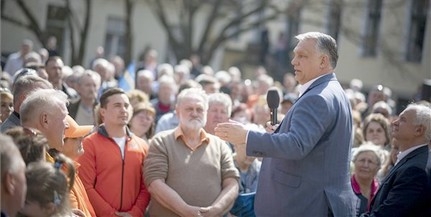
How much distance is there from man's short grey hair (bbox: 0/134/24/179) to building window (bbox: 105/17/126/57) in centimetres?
2889

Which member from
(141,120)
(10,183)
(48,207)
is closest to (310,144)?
(48,207)

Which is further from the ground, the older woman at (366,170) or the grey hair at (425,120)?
the grey hair at (425,120)

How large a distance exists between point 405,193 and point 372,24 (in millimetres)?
24516

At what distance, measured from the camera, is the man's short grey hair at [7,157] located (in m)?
4.18

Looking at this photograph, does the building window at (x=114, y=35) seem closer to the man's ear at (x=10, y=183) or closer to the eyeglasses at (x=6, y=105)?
the eyeglasses at (x=6, y=105)

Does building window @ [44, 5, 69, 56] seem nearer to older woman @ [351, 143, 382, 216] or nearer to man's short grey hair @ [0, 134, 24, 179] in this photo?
older woman @ [351, 143, 382, 216]

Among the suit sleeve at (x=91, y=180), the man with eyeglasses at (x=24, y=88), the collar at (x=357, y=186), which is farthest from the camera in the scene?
the collar at (x=357, y=186)

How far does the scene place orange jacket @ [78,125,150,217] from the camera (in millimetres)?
7328

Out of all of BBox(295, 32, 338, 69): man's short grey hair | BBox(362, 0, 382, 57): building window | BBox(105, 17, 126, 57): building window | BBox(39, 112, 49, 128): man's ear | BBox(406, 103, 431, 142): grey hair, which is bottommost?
BBox(105, 17, 126, 57): building window

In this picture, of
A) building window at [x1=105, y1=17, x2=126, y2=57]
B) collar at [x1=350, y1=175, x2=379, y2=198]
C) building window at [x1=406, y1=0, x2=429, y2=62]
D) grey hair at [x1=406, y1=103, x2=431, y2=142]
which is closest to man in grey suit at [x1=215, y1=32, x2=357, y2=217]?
grey hair at [x1=406, y1=103, x2=431, y2=142]

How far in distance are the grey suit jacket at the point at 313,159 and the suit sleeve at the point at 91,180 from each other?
5.40 ft

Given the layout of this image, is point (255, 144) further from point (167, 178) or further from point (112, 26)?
point (112, 26)

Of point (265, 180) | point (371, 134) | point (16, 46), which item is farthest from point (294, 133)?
point (16, 46)

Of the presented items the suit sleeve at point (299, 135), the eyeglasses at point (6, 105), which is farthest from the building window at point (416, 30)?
the suit sleeve at point (299, 135)
